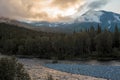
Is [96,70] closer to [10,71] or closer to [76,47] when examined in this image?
[10,71]

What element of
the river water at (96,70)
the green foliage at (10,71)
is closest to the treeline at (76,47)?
the river water at (96,70)

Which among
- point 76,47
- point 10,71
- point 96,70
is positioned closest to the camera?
point 10,71

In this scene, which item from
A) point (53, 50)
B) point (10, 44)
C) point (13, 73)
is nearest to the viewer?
point (13, 73)

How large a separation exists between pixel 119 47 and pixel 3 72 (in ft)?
425

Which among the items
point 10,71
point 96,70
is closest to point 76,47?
point 96,70

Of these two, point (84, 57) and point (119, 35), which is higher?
point (119, 35)

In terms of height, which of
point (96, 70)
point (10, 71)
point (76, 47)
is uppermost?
point (10, 71)

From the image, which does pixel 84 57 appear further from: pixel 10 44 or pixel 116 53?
pixel 10 44

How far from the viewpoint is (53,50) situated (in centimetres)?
16462

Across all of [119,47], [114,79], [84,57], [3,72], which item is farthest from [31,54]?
[3,72]

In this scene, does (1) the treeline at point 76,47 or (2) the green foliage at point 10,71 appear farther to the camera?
(1) the treeline at point 76,47

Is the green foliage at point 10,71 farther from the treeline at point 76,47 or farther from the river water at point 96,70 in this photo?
the treeline at point 76,47

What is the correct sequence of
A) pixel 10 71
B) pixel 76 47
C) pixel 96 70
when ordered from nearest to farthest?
pixel 10 71 < pixel 96 70 < pixel 76 47

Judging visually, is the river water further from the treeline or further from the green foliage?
the treeline
